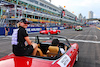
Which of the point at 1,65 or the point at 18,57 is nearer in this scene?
the point at 1,65

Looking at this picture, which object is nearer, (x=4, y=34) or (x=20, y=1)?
(x=4, y=34)

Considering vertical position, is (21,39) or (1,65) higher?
(21,39)

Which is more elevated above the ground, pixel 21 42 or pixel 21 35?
pixel 21 35

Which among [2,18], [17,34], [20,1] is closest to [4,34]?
[2,18]

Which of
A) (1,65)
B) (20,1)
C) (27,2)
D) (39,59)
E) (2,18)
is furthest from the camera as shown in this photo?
(27,2)

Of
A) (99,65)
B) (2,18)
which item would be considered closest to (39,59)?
(99,65)

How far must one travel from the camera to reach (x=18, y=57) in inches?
98.3

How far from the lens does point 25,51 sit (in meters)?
2.51

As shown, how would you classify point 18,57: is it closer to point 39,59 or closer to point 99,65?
point 39,59

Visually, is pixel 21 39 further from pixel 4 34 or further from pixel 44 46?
pixel 4 34

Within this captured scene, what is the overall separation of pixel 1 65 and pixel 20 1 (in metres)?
35.7

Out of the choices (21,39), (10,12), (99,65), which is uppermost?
(10,12)

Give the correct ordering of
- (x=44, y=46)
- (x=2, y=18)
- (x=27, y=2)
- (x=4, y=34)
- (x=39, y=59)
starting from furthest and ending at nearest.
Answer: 1. (x=27, y=2)
2. (x=2, y=18)
3. (x=4, y=34)
4. (x=44, y=46)
5. (x=39, y=59)

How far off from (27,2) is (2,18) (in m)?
19.4
